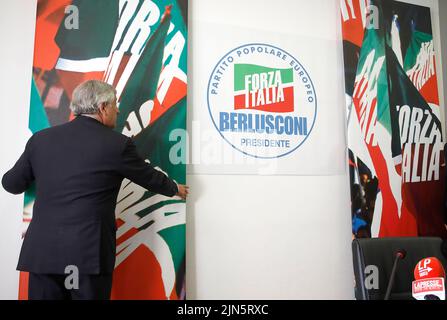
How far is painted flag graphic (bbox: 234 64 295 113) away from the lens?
7.77 ft

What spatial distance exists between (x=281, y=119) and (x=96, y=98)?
4.17ft

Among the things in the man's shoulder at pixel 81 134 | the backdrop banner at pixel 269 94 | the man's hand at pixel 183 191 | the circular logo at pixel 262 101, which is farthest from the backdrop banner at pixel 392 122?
the man's shoulder at pixel 81 134

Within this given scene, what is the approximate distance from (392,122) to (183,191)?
1711mm

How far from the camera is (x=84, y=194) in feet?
5.04

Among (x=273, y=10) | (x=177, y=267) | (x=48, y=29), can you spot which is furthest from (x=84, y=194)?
(x=273, y=10)

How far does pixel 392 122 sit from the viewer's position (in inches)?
105

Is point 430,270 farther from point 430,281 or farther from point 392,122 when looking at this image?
point 392,122

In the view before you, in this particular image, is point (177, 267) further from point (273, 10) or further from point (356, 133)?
point (273, 10)

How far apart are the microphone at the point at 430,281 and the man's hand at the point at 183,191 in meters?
1.23

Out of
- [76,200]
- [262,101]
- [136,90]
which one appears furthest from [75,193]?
[262,101]

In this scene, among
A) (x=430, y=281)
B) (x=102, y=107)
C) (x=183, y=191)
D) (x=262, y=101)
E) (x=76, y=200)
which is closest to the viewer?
(x=430, y=281)

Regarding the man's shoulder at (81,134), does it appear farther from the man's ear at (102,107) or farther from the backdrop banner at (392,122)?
the backdrop banner at (392,122)

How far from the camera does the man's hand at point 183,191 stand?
2.01 meters

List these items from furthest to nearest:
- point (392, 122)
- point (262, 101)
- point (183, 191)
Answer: point (392, 122)
point (262, 101)
point (183, 191)
